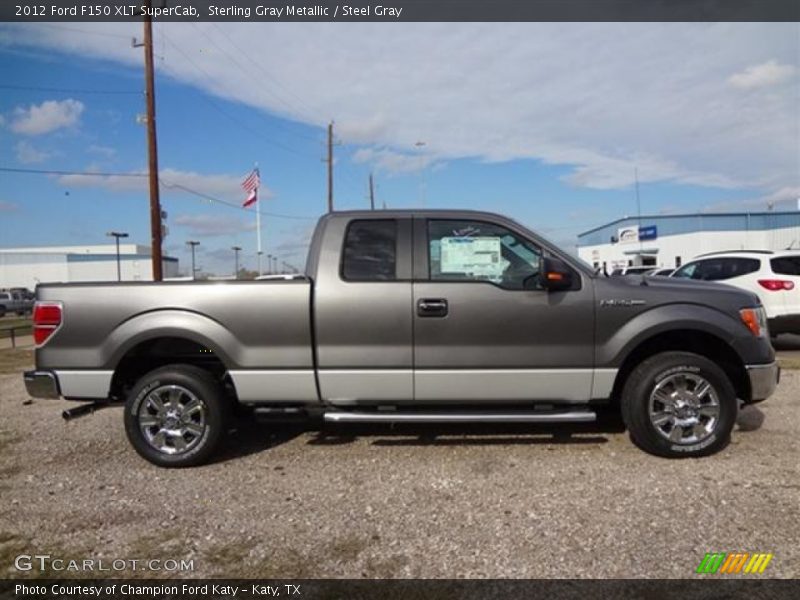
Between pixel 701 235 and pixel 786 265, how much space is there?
149ft

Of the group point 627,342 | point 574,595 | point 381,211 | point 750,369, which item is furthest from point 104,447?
point 750,369

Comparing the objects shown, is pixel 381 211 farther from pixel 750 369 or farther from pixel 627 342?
pixel 750 369

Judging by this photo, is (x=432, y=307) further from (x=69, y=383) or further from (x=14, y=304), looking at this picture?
(x=14, y=304)

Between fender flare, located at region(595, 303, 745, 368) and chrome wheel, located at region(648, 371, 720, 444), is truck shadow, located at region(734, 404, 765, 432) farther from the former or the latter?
fender flare, located at region(595, 303, 745, 368)

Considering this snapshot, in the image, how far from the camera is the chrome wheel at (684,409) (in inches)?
171

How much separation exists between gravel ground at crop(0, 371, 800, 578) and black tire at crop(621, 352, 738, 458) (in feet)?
0.47

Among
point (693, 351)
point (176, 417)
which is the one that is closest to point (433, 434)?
point (176, 417)

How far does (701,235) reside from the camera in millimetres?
49594

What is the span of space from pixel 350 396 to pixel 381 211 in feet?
5.07

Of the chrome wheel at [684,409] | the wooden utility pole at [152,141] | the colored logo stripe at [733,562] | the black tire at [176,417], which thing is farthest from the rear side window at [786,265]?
the wooden utility pole at [152,141]

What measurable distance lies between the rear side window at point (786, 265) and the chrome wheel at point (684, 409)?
635cm

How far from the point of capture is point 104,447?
511 cm

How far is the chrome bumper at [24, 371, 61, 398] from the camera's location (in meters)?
4.41

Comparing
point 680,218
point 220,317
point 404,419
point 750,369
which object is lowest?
point 404,419
